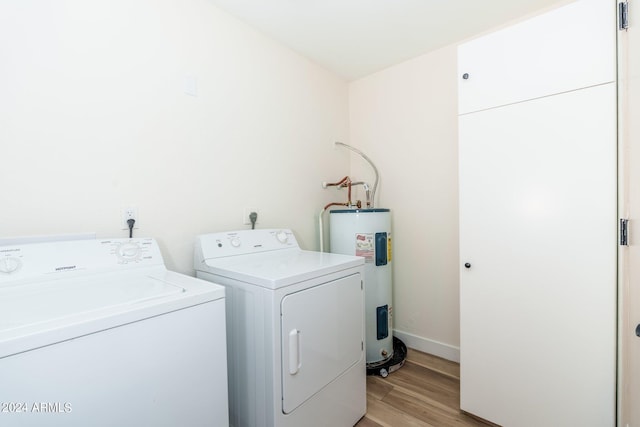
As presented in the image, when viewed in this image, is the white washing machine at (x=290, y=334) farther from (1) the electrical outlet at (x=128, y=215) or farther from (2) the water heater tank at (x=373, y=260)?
(2) the water heater tank at (x=373, y=260)

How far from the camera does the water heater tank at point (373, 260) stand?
6.88 ft

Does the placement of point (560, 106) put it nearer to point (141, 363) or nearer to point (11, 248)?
point (141, 363)

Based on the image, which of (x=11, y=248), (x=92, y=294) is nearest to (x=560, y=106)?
(x=92, y=294)

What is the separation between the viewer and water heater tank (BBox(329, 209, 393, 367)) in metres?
2.10

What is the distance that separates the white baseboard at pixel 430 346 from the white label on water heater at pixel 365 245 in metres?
0.88

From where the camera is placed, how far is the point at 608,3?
1.22 m

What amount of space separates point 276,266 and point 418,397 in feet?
4.13

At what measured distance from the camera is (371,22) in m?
1.93

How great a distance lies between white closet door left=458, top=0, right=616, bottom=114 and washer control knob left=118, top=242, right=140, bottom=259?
1776mm

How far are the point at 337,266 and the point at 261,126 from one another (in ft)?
3.66

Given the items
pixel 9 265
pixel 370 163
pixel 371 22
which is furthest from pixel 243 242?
pixel 371 22

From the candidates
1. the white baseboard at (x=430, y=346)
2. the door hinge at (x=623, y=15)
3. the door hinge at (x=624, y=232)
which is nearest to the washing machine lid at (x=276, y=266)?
the door hinge at (x=624, y=232)

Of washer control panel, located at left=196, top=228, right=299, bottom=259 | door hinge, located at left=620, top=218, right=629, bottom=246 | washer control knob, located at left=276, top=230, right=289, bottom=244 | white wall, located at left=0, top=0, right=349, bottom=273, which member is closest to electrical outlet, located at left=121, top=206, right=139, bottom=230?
white wall, located at left=0, top=0, right=349, bottom=273

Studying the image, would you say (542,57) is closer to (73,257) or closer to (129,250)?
(129,250)
